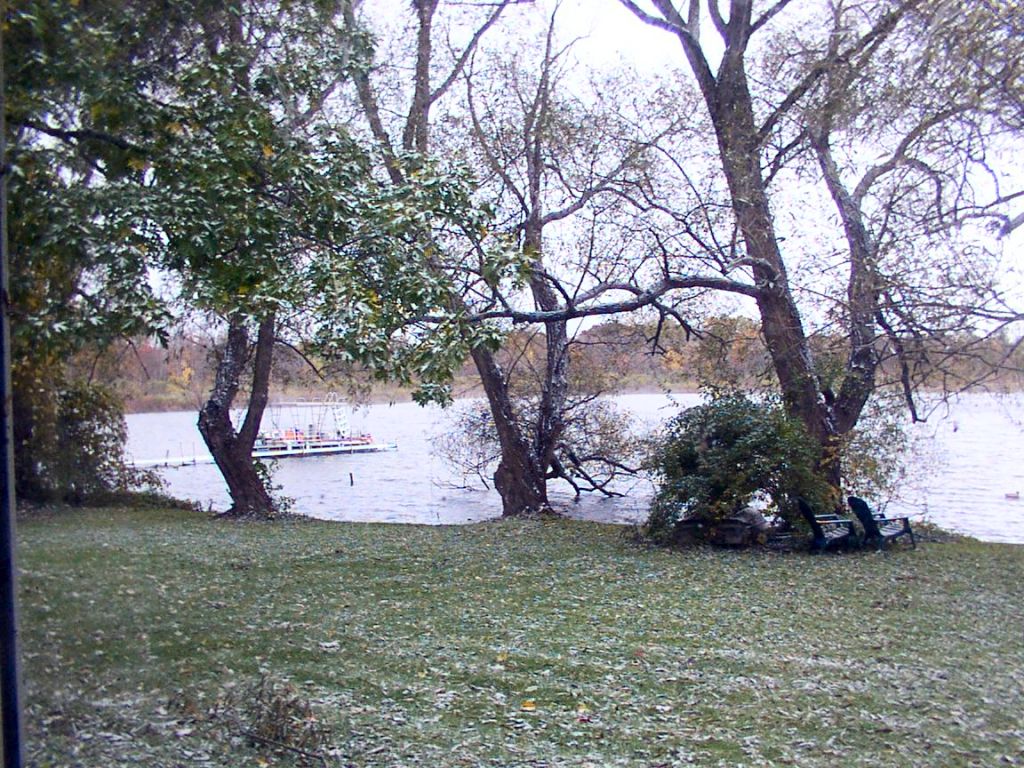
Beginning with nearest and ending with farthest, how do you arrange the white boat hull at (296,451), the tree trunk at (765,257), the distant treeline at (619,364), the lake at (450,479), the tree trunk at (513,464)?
1. the distant treeline at (619,364)
2. the tree trunk at (765,257)
3. the lake at (450,479)
4. the white boat hull at (296,451)
5. the tree trunk at (513,464)

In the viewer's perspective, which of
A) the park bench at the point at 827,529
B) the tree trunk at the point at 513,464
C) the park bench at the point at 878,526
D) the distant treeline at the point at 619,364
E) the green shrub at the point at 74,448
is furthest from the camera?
the tree trunk at the point at 513,464

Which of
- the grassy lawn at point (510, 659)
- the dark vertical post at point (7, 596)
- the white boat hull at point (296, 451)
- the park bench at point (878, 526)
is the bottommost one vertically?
the grassy lawn at point (510, 659)

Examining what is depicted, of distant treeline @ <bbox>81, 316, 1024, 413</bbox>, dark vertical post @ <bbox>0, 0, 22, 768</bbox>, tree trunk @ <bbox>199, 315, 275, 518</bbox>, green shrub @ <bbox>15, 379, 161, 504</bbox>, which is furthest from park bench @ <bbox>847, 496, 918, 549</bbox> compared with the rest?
dark vertical post @ <bbox>0, 0, 22, 768</bbox>

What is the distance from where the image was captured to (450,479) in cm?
1934

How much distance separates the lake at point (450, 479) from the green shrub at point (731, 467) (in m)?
1.94

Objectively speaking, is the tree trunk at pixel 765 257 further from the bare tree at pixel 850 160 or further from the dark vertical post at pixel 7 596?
the dark vertical post at pixel 7 596

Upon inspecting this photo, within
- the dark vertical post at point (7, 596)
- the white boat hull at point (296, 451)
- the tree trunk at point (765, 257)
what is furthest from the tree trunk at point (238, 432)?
the dark vertical post at point (7, 596)

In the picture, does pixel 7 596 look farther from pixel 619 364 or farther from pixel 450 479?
pixel 450 479

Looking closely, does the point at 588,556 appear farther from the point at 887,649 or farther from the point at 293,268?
the point at 293,268

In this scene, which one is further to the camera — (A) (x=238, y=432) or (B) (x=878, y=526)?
(A) (x=238, y=432)

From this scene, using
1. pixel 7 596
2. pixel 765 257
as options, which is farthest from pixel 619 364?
pixel 7 596

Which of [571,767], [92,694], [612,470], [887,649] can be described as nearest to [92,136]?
[92,694]

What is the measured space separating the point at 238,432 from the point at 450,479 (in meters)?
5.19

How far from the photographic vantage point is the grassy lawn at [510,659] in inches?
178
